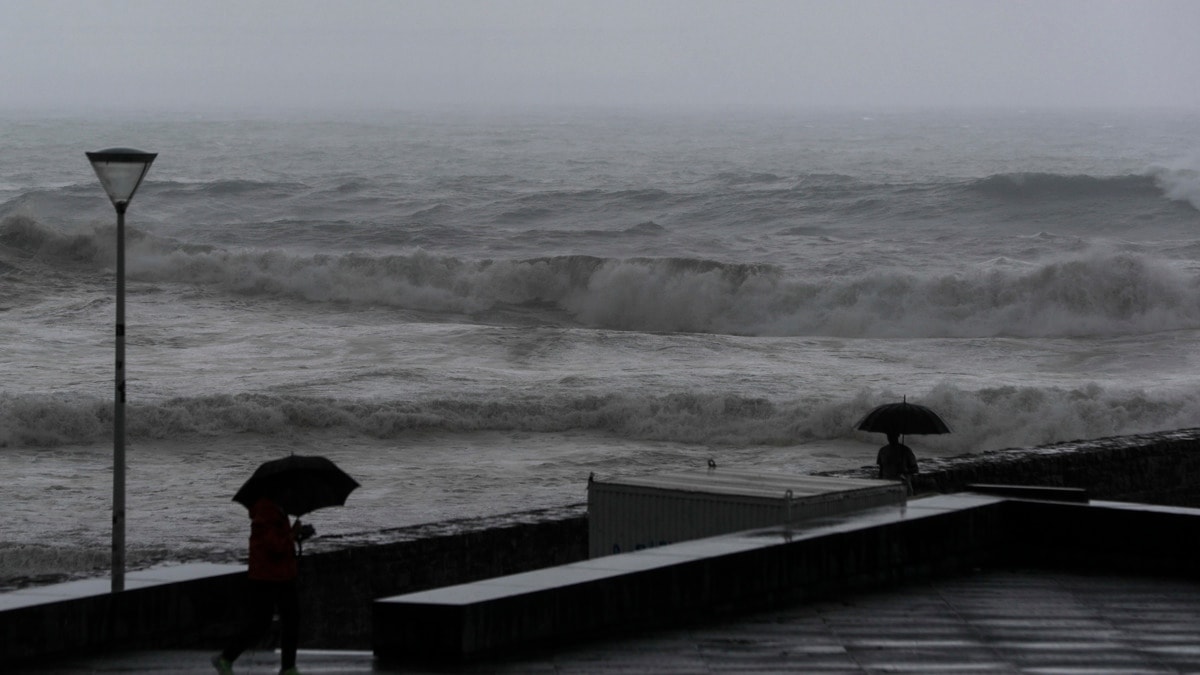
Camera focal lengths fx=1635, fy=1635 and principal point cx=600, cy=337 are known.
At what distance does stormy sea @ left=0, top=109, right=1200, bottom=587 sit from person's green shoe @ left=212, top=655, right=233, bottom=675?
2.57 metres

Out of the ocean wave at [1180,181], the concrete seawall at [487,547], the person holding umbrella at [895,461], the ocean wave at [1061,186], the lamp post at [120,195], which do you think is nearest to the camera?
the lamp post at [120,195]

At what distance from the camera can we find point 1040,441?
22297 mm

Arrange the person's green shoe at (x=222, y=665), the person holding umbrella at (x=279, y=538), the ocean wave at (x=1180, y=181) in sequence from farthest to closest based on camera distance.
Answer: the ocean wave at (x=1180, y=181)
the person holding umbrella at (x=279, y=538)
the person's green shoe at (x=222, y=665)

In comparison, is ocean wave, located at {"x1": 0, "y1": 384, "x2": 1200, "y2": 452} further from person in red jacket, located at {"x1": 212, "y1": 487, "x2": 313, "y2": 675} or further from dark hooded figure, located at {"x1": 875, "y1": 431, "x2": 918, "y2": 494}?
person in red jacket, located at {"x1": 212, "y1": 487, "x2": 313, "y2": 675}

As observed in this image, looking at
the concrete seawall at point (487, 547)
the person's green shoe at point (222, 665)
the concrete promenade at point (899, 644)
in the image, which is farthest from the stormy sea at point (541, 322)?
the concrete promenade at point (899, 644)

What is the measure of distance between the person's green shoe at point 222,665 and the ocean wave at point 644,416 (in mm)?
14787

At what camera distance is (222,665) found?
7.00 m

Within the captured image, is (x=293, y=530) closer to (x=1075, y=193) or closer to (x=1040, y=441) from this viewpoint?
(x=1040, y=441)

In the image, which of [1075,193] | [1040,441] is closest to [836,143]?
[1075,193]

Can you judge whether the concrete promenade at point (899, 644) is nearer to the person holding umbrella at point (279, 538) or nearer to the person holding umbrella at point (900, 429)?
the person holding umbrella at point (279, 538)

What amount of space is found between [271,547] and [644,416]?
50.9ft

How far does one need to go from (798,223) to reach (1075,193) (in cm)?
1117

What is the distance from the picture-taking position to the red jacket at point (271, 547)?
743cm

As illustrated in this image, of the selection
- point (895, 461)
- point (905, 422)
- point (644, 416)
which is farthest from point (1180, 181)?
point (895, 461)
